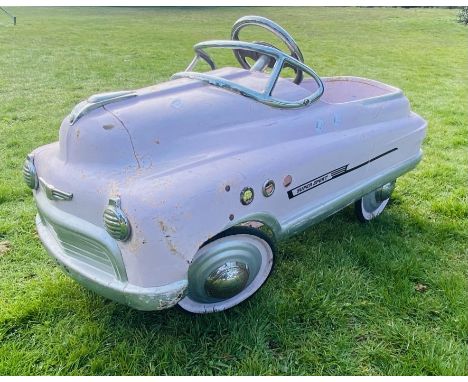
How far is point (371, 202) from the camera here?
11.2ft

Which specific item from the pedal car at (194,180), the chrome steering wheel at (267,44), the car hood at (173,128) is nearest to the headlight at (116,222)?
the pedal car at (194,180)

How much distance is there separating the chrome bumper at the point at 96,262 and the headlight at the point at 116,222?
8cm

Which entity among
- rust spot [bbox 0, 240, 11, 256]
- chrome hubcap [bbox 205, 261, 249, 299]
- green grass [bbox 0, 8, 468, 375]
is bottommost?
rust spot [bbox 0, 240, 11, 256]

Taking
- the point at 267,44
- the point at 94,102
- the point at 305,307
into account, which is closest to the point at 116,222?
the point at 94,102

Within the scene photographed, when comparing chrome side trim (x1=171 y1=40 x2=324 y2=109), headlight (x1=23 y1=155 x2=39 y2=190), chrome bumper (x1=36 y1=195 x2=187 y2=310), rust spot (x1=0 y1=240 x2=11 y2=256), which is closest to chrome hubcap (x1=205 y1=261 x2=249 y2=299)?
chrome bumper (x1=36 y1=195 x2=187 y2=310)

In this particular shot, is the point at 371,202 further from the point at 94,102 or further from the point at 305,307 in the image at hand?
the point at 94,102

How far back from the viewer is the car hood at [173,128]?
7.39 ft

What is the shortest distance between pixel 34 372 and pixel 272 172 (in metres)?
1.41

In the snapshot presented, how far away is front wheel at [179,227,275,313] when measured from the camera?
2213 mm

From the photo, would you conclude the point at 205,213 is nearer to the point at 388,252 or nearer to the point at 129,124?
the point at 129,124

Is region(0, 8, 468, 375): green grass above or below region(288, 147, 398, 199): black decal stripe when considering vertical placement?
below

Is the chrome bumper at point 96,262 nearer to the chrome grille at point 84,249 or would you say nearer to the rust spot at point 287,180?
the chrome grille at point 84,249

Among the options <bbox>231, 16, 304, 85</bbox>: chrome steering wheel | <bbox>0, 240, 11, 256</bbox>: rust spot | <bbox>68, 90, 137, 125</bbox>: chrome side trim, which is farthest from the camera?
<bbox>0, 240, 11, 256</bbox>: rust spot

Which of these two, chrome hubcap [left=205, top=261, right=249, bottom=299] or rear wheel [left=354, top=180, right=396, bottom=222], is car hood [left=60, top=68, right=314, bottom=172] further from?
rear wheel [left=354, top=180, right=396, bottom=222]
